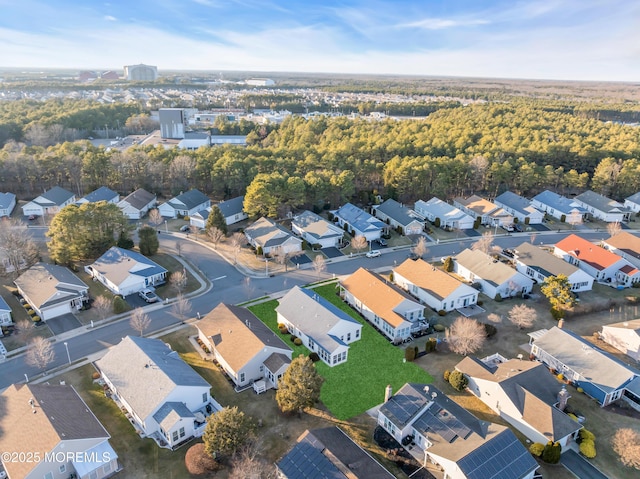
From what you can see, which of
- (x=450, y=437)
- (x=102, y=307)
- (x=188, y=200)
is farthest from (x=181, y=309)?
(x=188, y=200)

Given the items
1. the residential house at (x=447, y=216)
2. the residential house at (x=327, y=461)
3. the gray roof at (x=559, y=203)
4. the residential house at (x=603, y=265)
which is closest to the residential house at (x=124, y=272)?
the residential house at (x=327, y=461)

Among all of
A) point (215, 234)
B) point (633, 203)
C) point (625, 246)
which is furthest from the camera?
point (633, 203)

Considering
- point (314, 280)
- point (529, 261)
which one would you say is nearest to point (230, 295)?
point (314, 280)

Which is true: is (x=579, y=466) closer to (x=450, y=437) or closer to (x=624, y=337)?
(x=450, y=437)

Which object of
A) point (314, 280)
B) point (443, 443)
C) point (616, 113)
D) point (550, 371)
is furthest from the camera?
point (616, 113)

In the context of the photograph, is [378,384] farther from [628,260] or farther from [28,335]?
[628,260]
